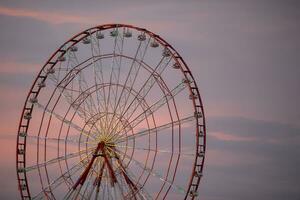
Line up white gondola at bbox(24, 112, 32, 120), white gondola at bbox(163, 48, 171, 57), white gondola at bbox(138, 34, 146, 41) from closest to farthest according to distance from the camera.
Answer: white gondola at bbox(163, 48, 171, 57), white gondola at bbox(138, 34, 146, 41), white gondola at bbox(24, 112, 32, 120)

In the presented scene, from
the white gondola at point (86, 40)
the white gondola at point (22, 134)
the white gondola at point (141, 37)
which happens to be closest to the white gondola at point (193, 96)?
the white gondola at point (141, 37)

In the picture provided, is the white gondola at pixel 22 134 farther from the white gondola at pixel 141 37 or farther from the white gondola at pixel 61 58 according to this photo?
the white gondola at pixel 141 37

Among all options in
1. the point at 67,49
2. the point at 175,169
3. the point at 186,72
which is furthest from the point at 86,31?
the point at 175,169

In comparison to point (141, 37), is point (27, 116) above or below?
below

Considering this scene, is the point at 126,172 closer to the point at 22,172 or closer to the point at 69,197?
the point at 69,197

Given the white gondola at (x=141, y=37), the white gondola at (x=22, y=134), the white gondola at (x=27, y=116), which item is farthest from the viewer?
the white gondola at (x=27, y=116)

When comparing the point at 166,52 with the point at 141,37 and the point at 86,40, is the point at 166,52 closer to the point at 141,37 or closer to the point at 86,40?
the point at 141,37

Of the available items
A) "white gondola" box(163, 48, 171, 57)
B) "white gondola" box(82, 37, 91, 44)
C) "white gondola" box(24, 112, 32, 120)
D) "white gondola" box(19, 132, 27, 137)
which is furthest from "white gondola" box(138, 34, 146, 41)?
"white gondola" box(19, 132, 27, 137)

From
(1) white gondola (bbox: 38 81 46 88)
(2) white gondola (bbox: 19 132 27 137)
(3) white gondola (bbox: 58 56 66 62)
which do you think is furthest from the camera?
(1) white gondola (bbox: 38 81 46 88)

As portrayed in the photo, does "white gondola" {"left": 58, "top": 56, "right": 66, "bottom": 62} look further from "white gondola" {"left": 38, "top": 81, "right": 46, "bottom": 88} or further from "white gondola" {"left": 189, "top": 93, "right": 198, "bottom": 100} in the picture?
"white gondola" {"left": 189, "top": 93, "right": 198, "bottom": 100}

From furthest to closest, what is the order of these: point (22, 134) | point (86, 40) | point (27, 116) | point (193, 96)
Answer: point (27, 116) < point (22, 134) < point (86, 40) < point (193, 96)

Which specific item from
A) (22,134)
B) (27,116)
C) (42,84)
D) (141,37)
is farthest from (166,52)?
(22,134)

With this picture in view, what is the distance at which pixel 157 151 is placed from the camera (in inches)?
2682

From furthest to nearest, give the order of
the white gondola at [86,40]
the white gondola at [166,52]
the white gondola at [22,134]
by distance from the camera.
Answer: the white gondola at [22,134] < the white gondola at [86,40] < the white gondola at [166,52]
